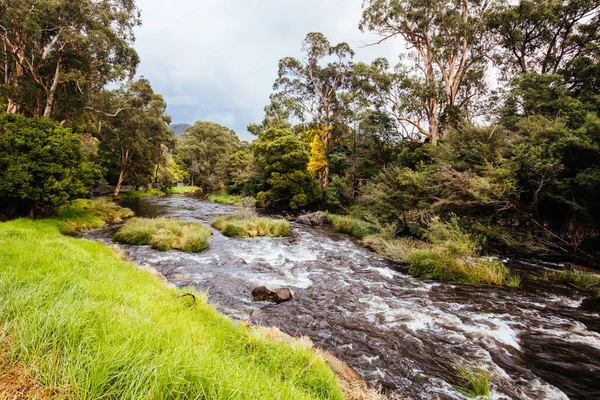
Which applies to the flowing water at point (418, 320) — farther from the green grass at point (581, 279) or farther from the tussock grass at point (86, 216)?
the tussock grass at point (86, 216)

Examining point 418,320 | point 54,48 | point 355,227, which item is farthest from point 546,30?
point 54,48

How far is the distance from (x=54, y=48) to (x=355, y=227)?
2331 cm

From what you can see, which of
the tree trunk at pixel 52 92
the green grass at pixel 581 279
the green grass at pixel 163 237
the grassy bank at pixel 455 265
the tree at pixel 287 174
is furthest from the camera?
the tree at pixel 287 174

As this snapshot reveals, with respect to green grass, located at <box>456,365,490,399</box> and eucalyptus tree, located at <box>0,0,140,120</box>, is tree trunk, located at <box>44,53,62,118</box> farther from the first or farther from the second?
green grass, located at <box>456,365,490,399</box>

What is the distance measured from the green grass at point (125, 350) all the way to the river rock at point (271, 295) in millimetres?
3197

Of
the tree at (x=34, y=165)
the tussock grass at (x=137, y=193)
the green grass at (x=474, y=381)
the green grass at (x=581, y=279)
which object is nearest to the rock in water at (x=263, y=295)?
the green grass at (x=474, y=381)

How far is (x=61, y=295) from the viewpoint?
3.33 metres

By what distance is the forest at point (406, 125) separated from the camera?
12008 millimetres

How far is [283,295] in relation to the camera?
25.8 feet

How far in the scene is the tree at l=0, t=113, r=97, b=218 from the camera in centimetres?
1264

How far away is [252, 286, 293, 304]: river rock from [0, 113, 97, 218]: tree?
1331 centimetres

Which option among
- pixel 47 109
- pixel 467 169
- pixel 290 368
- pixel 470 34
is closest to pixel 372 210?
pixel 467 169

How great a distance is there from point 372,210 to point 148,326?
16788 mm

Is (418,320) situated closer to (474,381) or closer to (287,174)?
(474,381)
